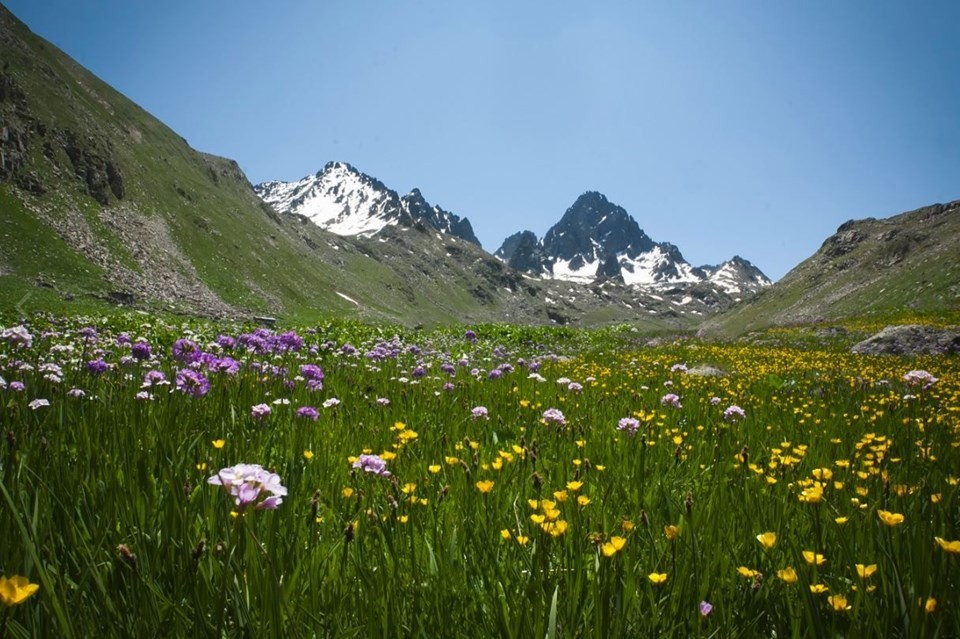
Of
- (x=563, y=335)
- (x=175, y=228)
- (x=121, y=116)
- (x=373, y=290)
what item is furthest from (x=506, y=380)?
(x=373, y=290)

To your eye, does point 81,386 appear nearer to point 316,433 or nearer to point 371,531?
point 316,433

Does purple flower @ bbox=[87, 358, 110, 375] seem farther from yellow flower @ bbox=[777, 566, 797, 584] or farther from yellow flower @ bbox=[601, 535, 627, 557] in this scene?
yellow flower @ bbox=[777, 566, 797, 584]

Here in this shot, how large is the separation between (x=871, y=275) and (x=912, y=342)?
101150mm

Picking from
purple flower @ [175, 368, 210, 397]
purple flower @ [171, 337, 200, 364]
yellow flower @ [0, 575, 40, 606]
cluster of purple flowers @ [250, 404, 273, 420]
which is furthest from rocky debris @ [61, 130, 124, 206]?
yellow flower @ [0, 575, 40, 606]

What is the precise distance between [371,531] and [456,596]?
822 mm

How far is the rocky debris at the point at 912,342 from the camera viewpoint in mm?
16609

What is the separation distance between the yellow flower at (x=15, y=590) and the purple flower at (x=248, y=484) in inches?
20.0

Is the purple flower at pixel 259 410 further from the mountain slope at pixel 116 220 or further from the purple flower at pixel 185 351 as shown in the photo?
the mountain slope at pixel 116 220

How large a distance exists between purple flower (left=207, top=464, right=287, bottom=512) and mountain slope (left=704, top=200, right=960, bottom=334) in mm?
70441

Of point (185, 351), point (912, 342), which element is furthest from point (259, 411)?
point (912, 342)

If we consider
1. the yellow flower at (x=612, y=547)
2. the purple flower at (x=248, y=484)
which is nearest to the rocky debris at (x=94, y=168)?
the purple flower at (x=248, y=484)

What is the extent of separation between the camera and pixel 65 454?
2.67m

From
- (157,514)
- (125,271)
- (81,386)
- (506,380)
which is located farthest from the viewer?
(125,271)

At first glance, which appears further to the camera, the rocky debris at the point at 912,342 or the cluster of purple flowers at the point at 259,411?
the rocky debris at the point at 912,342
